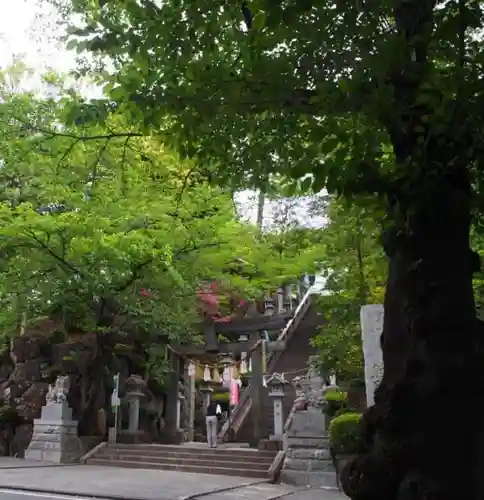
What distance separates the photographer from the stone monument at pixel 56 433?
47.5ft

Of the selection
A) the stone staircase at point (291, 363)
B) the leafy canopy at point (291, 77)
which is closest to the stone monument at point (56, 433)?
the stone staircase at point (291, 363)

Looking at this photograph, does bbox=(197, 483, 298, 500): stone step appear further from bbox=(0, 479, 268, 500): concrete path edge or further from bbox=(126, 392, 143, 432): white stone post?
bbox=(126, 392, 143, 432): white stone post

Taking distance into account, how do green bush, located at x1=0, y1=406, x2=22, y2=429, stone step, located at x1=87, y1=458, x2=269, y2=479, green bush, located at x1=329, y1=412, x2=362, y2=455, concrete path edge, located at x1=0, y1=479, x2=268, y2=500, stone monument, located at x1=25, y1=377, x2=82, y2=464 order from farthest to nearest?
green bush, located at x1=0, y1=406, x2=22, y2=429 → stone monument, located at x1=25, y1=377, x2=82, y2=464 → stone step, located at x1=87, y1=458, x2=269, y2=479 → green bush, located at x1=329, y1=412, x2=362, y2=455 → concrete path edge, located at x1=0, y1=479, x2=268, y2=500

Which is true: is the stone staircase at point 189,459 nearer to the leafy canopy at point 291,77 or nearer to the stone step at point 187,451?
the stone step at point 187,451

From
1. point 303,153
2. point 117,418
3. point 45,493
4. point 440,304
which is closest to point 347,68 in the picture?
point 303,153

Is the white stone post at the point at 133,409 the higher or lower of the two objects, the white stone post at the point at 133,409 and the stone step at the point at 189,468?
the higher

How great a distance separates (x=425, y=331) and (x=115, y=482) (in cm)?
878

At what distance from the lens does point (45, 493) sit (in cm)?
910

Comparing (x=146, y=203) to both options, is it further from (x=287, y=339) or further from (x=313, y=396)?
(x=287, y=339)

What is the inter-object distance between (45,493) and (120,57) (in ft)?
24.4

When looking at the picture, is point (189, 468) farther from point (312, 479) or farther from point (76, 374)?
point (76, 374)

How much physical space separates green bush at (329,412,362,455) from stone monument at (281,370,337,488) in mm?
779

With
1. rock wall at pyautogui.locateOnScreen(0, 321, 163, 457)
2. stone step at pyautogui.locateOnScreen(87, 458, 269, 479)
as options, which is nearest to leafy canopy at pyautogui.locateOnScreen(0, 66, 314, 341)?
rock wall at pyautogui.locateOnScreen(0, 321, 163, 457)

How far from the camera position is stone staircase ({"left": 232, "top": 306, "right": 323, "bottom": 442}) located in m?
Answer: 16.8
